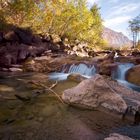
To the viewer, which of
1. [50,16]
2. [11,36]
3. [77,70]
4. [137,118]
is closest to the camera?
[137,118]

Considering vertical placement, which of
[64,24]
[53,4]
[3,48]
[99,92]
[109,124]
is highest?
[53,4]

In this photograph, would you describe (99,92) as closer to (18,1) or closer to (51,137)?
(51,137)

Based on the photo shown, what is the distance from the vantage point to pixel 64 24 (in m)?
41.7

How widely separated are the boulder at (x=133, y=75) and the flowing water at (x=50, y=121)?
24.4 feet

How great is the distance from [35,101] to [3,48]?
47.4 feet

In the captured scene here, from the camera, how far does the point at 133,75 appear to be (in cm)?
1623

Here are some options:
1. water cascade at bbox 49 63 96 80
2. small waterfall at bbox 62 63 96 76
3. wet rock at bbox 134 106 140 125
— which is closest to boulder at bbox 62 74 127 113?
wet rock at bbox 134 106 140 125

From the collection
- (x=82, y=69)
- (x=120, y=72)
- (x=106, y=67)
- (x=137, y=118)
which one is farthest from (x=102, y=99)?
(x=82, y=69)

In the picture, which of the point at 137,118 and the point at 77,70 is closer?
the point at 137,118

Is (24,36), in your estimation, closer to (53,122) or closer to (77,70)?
(77,70)

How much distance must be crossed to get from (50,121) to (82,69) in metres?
12.6

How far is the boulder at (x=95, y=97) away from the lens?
8.40 metres

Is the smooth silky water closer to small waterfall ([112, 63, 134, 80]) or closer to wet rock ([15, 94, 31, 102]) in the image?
wet rock ([15, 94, 31, 102])

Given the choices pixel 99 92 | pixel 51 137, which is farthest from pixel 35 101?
pixel 51 137
